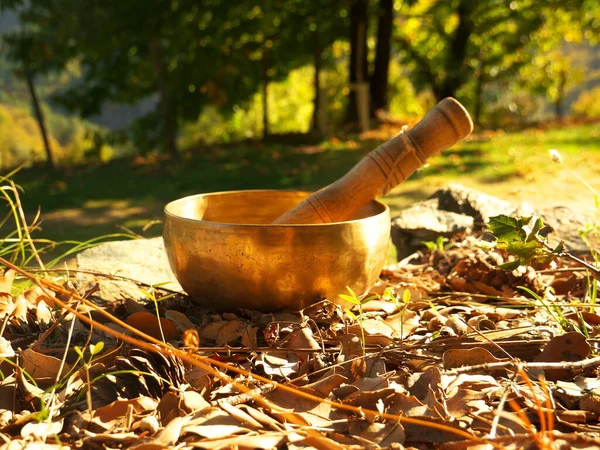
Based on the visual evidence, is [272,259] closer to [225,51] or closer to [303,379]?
[303,379]

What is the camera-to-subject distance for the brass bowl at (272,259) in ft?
6.44

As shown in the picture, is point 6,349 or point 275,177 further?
point 275,177

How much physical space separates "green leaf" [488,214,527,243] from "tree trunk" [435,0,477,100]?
17414 millimetres

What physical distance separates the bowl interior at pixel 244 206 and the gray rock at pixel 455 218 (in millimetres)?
837

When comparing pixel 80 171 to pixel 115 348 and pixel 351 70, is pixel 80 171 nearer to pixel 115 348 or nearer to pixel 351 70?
pixel 351 70

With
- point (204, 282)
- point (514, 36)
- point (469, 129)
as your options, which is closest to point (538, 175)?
point (469, 129)

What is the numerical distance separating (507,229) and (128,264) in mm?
1780

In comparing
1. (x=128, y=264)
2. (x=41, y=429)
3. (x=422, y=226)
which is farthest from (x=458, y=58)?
(x=41, y=429)

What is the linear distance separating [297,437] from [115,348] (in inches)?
27.3

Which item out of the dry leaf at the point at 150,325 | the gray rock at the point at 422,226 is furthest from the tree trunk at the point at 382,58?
the dry leaf at the point at 150,325

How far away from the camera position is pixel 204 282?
2.08 metres

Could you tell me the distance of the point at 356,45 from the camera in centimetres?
1401

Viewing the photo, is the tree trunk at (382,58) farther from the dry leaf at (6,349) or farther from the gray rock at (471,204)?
the dry leaf at (6,349)

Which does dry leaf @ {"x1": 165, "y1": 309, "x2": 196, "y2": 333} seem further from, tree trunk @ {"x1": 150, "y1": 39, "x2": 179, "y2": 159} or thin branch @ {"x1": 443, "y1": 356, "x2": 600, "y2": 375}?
tree trunk @ {"x1": 150, "y1": 39, "x2": 179, "y2": 159}
